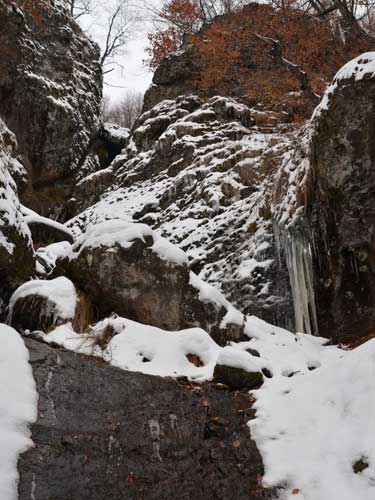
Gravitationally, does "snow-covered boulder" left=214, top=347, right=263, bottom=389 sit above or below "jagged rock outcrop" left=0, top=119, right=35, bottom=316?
below

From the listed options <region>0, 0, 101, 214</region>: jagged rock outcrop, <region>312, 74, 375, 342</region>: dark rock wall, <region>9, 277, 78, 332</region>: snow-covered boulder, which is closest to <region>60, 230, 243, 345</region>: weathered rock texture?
<region>9, 277, 78, 332</region>: snow-covered boulder

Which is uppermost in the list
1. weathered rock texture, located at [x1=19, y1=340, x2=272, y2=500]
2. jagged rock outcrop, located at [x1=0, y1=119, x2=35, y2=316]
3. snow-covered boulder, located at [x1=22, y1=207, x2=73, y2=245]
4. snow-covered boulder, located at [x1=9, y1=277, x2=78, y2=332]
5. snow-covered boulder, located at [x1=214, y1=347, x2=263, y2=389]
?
snow-covered boulder, located at [x1=22, y1=207, x2=73, y2=245]

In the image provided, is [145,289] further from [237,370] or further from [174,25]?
[174,25]

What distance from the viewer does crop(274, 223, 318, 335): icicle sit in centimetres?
660

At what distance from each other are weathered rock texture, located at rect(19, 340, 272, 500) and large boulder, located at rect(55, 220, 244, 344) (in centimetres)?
142

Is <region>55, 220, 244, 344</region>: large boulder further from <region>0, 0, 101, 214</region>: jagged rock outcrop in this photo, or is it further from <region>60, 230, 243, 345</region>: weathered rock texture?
<region>0, 0, 101, 214</region>: jagged rock outcrop

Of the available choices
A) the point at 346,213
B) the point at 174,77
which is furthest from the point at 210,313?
the point at 174,77

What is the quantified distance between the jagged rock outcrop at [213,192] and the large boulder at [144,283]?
136cm

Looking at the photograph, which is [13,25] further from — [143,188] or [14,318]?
[14,318]

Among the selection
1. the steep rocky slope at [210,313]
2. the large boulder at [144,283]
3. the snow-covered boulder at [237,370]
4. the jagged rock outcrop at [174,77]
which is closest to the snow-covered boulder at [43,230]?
the steep rocky slope at [210,313]

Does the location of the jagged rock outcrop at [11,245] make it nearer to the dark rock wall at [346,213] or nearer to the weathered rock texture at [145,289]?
the weathered rock texture at [145,289]

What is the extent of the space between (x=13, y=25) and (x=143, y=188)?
7497 millimetres

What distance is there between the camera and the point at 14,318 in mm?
5352

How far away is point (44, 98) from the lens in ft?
48.3
